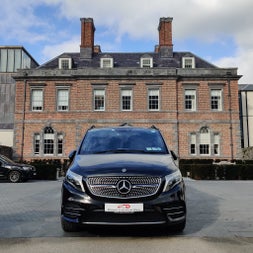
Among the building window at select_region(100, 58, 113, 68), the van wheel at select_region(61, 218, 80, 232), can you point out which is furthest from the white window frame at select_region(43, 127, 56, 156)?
the van wheel at select_region(61, 218, 80, 232)

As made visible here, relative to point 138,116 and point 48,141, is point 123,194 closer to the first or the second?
point 138,116

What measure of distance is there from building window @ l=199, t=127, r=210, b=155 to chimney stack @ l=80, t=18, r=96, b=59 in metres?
14.0

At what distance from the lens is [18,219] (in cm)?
638

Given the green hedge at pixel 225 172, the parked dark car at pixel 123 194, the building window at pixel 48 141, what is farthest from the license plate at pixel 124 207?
the building window at pixel 48 141

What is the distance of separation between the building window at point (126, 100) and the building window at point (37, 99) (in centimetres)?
798

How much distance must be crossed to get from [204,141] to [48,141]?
591 inches

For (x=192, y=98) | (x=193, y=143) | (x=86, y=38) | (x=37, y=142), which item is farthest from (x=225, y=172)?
(x=86, y=38)

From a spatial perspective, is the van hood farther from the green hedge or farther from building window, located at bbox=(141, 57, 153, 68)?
building window, located at bbox=(141, 57, 153, 68)

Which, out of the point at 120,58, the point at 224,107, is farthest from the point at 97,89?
the point at 224,107

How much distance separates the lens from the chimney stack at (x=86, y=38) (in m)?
33.3

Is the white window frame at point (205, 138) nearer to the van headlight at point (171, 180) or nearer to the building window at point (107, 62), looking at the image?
the building window at point (107, 62)

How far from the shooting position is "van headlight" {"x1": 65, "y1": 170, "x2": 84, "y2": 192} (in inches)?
178

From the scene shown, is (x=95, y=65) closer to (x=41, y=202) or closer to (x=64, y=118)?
(x=64, y=118)

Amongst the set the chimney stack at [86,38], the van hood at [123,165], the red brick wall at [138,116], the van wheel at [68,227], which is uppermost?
the chimney stack at [86,38]
